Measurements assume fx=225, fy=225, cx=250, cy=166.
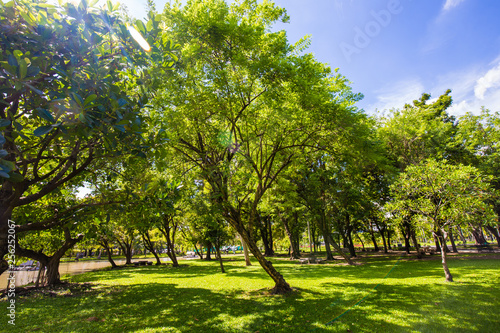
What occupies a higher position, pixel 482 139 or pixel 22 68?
pixel 482 139

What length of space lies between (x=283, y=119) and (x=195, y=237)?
27.3 metres

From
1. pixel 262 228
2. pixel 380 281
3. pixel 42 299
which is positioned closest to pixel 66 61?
pixel 42 299

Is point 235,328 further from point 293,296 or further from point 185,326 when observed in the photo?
point 293,296

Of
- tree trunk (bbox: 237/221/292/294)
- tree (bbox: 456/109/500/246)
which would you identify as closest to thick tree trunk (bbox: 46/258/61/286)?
tree trunk (bbox: 237/221/292/294)

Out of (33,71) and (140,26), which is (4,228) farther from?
(140,26)

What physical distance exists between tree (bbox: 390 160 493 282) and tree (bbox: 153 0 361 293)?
4.44 m

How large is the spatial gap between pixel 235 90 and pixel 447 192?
33.1ft

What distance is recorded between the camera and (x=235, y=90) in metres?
8.33

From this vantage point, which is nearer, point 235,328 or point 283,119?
point 235,328

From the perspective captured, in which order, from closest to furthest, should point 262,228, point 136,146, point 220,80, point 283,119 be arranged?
point 136,146 < point 220,80 < point 283,119 < point 262,228

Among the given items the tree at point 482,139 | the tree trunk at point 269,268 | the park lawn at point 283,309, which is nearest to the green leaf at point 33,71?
the park lawn at point 283,309

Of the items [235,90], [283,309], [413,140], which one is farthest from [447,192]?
[413,140]

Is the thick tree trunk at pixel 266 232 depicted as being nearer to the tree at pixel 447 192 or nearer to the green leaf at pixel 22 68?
the tree at pixel 447 192

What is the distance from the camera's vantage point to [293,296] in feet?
29.7
